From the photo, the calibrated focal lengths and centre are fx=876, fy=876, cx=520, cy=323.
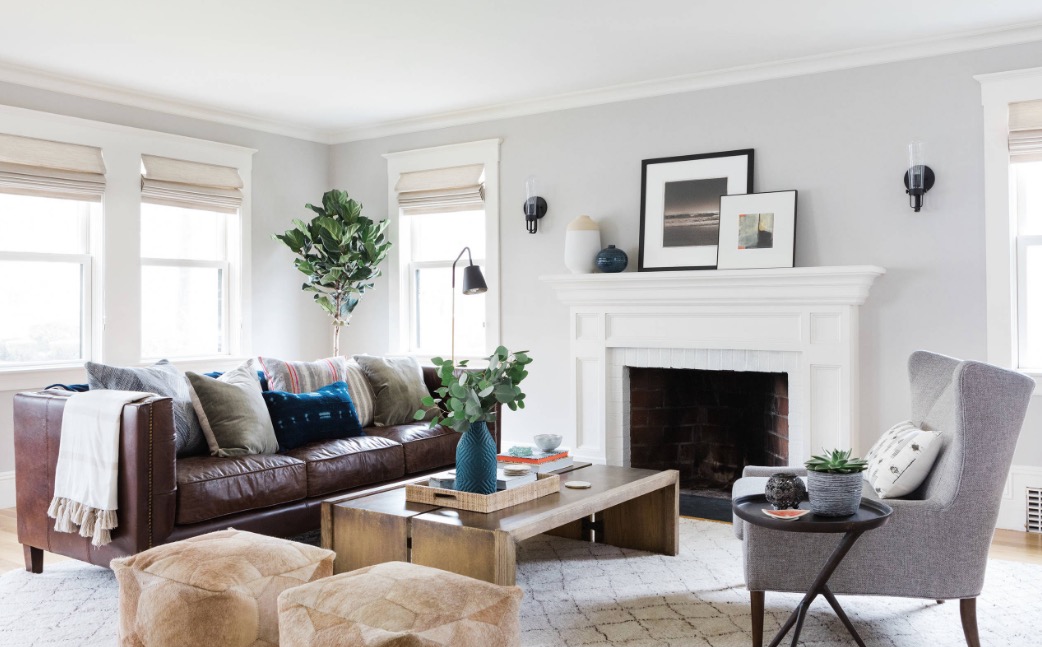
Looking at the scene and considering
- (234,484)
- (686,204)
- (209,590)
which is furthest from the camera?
(686,204)

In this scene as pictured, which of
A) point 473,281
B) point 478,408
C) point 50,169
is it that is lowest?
point 478,408

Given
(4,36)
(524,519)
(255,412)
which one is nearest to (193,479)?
Answer: (255,412)

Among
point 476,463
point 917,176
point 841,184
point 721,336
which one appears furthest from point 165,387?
point 917,176

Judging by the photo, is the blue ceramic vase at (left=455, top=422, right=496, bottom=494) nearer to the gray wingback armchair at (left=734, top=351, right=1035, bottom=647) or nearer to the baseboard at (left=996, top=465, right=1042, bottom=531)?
the gray wingback armchair at (left=734, top=351, right=1035, bottom=647)

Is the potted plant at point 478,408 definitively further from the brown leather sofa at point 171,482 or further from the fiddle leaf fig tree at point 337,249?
the fiddle leaf fig tree at point 337,249

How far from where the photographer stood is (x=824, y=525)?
2.38m

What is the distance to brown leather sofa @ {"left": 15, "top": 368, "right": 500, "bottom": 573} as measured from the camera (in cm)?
326

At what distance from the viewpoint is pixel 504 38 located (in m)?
4.42

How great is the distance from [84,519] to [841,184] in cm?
396

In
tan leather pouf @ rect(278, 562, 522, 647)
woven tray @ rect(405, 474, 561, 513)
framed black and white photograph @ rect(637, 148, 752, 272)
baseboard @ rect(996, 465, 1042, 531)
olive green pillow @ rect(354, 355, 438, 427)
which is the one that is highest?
framed black and white photograph @ rect(637, 148, 752, 272)

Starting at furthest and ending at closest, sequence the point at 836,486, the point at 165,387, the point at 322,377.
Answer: the point at 322,377
the point at 165,387
the point at 836,486

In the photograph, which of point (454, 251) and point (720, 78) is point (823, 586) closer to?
point (720, 78)

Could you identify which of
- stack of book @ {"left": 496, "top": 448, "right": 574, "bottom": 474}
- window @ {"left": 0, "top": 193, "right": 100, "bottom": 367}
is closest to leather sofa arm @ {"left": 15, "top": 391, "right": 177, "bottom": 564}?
stack of book @ {"left": 496, "top": 448, "right": 574, "bottom": 474}

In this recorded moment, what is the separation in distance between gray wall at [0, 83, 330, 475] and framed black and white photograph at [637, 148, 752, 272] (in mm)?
2661
